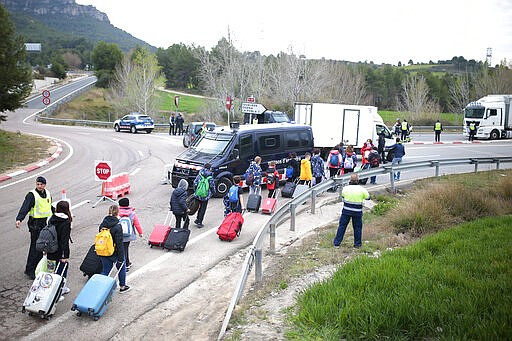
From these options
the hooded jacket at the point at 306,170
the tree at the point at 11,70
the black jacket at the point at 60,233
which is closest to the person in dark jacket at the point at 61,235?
the black jacket at the point at 60,233

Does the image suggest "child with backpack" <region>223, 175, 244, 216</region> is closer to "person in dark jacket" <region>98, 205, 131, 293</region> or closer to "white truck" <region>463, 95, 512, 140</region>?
"person in dark jacket" <region>98, 205, 131, 293</region>

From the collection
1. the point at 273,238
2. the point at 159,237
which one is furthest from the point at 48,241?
the point at 273,238

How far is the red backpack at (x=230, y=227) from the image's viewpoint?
11484mm

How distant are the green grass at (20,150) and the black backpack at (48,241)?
47.2ft

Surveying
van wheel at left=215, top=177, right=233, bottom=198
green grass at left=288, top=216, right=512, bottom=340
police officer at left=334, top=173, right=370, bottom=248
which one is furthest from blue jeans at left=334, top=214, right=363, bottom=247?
van wheel at left=215, top=177, right=233, bottom=198

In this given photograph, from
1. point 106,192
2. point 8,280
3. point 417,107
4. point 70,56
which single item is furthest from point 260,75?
point 70,56

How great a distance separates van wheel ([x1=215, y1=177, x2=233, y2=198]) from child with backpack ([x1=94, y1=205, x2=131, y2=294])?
818 centimetres

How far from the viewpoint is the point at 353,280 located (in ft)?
24.4

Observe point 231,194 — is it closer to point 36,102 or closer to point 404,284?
point 404,284

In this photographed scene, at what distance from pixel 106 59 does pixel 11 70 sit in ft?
193

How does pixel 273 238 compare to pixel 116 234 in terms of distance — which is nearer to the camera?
pixel 116 234

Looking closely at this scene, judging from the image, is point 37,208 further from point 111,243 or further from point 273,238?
point 273,238

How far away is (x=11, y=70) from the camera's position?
2392 centimetres

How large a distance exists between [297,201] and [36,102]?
64148mm
